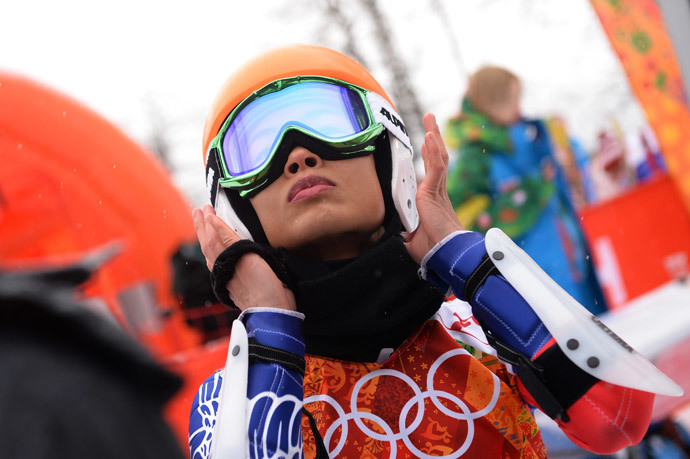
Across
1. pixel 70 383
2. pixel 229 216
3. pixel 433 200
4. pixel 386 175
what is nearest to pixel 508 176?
pixel 386 175

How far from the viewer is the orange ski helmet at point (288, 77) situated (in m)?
1.35

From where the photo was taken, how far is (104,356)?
1.38 feet

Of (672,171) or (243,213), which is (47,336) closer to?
(243,213)

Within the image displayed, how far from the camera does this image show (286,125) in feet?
4.13

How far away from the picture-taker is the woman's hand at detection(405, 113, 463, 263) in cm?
119

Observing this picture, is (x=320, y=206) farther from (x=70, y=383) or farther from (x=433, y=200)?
(x=70, y=383)

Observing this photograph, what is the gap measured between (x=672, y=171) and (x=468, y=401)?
486cm

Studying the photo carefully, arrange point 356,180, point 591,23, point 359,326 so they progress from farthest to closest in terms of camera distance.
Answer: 1. point 591,23
2. point 356,180
3. point 359,326

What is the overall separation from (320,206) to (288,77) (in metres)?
0.34

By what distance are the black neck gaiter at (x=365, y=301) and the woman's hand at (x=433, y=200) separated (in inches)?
2.2

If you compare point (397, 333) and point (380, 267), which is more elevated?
point (380, 267)

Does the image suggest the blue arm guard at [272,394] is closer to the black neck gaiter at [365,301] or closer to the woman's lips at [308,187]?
the black neck gaiter at [365,301]

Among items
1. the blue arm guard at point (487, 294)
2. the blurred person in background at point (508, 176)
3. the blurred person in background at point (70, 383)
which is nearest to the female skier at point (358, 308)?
the blue arm guard at point (487, 294)

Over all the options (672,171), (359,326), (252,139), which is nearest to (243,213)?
(252,139)
